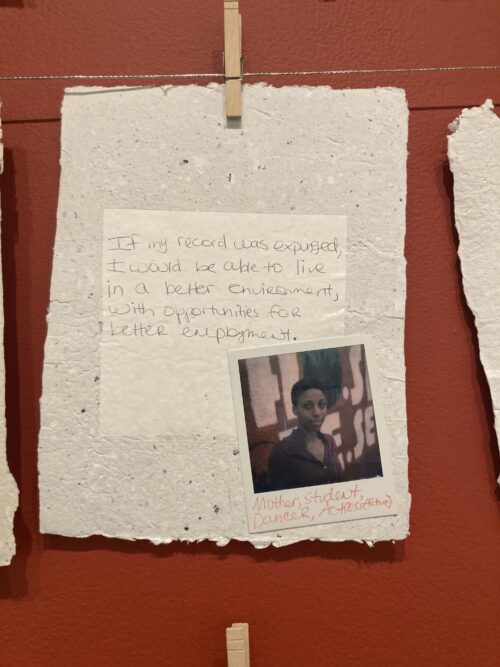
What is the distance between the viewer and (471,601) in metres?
0.82

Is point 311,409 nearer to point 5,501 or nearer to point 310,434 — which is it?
point 310,434

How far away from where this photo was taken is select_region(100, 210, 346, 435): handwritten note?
0.80 m

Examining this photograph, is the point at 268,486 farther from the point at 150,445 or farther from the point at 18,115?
the point at 18,115

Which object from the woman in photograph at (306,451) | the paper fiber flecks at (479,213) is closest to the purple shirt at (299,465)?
the woman in photograph at (306,451)

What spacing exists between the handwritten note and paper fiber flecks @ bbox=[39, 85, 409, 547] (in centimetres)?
1

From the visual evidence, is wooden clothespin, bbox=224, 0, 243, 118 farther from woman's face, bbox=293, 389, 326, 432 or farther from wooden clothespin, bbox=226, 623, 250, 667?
wooden clothespin, bbox=226, 623, 250, 667

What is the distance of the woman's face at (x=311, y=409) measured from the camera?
31.6 inches

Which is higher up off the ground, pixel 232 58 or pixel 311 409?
pixel 232 58

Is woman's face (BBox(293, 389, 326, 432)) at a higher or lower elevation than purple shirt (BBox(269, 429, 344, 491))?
higher

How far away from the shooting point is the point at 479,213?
0.82 meters

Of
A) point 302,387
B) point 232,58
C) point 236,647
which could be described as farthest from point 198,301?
point 236,647
